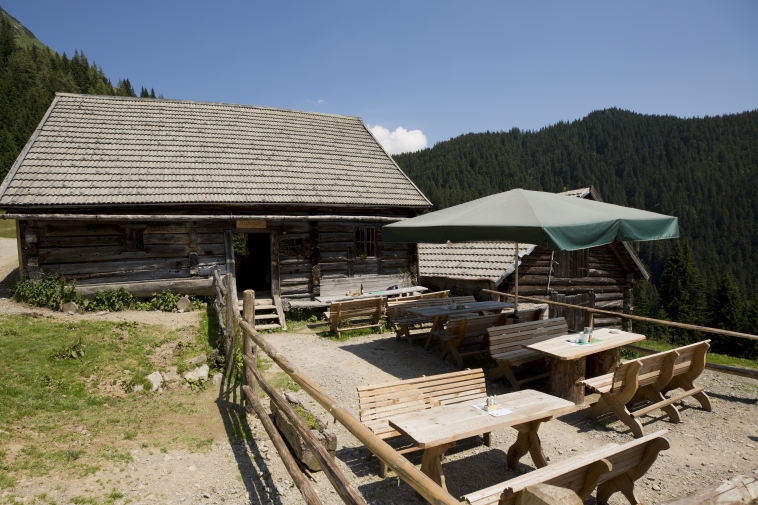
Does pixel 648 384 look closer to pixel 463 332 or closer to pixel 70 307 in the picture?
pixel 463 332

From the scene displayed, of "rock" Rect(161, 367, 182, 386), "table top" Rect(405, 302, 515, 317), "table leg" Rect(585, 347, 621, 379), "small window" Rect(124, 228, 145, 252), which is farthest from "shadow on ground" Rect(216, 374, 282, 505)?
"small window" Rect(124, 228, 145, 252)

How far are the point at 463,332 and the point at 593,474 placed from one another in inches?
168

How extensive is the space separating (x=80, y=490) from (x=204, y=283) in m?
7.39

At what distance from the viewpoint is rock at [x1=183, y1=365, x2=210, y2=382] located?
6.26m

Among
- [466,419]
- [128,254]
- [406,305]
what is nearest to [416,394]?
[466,419]

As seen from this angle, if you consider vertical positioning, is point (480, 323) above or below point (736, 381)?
above

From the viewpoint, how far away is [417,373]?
23.6ft

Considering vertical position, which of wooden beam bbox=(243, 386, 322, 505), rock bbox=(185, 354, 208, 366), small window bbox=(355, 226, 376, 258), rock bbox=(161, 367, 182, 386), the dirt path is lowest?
the dirt path

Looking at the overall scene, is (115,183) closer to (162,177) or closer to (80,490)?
(162,177)

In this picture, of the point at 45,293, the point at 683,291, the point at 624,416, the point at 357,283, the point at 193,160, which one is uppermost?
the point at 193,160

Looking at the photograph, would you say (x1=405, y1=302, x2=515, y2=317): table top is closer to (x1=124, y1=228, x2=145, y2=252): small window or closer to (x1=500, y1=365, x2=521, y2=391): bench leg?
(x1=500, y1=365, x2=521, y2=391): bench leg

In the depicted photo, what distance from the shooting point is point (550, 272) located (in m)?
13.6

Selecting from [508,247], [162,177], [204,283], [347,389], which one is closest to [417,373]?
[347,389]

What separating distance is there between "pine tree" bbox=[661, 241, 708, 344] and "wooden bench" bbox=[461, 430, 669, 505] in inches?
1719
